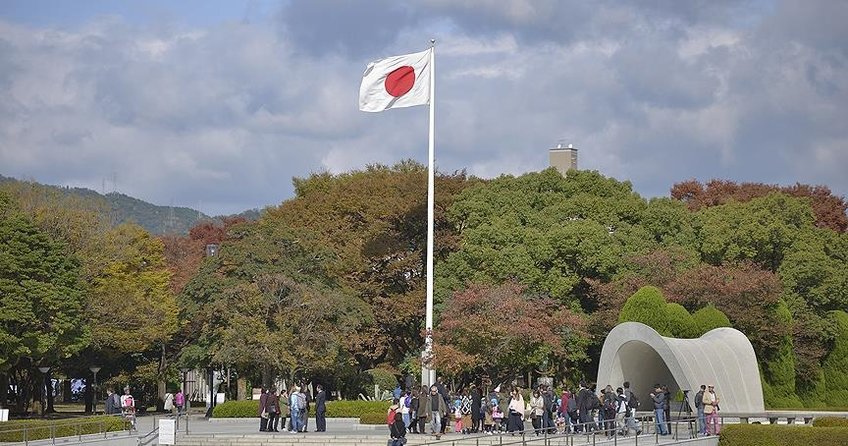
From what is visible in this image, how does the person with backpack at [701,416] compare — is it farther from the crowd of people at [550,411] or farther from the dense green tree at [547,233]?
the dense green tree at [547,233]

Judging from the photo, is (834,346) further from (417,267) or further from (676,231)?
(417,267)

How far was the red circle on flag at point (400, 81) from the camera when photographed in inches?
1740

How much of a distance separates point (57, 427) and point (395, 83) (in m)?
17.0

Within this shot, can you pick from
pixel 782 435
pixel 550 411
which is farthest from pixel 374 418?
pixel 782 435

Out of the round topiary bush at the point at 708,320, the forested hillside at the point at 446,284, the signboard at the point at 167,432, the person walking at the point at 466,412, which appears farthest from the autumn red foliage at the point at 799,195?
the signboard at the point at 167,432

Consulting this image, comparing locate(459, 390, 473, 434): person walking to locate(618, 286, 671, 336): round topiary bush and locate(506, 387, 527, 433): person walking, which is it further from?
locate(618, 286, 671, 336): round topiary bush

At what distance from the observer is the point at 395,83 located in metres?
44.2

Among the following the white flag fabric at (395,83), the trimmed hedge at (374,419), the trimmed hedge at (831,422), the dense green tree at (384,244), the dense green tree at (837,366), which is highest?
the white flag fabric at (395,83)

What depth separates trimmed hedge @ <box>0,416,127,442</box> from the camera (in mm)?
34969

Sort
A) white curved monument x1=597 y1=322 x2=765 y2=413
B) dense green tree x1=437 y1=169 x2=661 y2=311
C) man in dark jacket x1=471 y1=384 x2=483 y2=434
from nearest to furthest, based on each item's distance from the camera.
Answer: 1. man in dark jacket x1=471 y1=384 x2=483 y2=434
2. white curved monument x1=597 y1=322 x2=765 y2=413
3. dense green tree x1=437 y1=169 x2=661 y2=311

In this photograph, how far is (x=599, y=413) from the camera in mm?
36375

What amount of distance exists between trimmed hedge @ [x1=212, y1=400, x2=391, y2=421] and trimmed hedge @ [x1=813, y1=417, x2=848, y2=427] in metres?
17.7

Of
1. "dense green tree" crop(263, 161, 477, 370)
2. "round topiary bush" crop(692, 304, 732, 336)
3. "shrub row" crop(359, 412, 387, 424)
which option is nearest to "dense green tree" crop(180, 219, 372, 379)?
"dense green tree" crop(263, 161, 477, 370)

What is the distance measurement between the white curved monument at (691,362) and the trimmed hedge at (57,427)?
16.8 m
